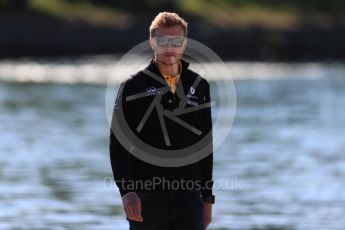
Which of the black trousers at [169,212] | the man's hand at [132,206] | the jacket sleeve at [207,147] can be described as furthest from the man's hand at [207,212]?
the man's hand at [132,206]

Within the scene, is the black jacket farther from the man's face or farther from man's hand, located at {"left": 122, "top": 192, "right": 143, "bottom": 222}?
the man's face

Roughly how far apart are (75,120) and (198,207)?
88.3 ft

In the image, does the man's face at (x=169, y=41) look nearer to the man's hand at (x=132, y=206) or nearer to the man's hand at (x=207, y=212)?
the man's hand at (x=132, y=206)

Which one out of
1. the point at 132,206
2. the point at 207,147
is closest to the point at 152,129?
the point at 207,147

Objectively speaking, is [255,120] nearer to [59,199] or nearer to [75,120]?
[75,120]

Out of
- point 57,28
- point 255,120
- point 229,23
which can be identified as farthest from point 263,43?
point 255,120

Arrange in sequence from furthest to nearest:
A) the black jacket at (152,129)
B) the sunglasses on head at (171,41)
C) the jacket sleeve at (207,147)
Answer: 1. the jacket sleeve at (207,147)
2. the black jacket at (152,129)
3. the sunglasses on head at (171,41)

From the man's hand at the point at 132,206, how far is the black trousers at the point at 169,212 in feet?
0.23

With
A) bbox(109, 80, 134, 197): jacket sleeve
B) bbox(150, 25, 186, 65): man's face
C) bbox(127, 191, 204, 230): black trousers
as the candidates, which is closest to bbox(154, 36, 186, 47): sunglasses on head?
bbox(150, 25, 186, 65): man's face

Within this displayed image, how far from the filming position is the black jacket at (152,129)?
866 centimetres

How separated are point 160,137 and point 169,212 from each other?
1.49ft

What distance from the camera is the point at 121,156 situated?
873 cm

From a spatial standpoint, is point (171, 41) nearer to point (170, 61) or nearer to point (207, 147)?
point (170, 61)

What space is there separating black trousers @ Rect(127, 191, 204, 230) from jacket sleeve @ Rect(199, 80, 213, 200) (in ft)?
0.60
